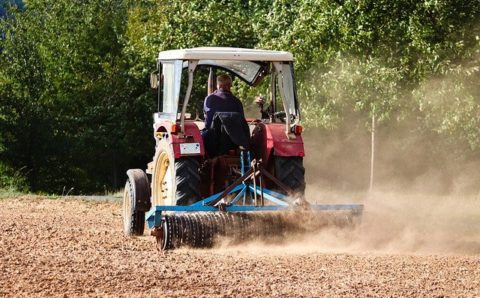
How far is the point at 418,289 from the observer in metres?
10.0

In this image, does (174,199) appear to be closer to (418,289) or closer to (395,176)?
(418,289)

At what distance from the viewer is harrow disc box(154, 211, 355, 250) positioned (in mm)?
12695

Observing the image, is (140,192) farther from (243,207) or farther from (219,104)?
(243,207)

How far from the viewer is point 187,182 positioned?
13.4 m

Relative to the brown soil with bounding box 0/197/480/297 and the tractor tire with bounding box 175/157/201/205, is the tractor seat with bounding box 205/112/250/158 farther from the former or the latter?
the brown soil with bounding box 0/197/480/297

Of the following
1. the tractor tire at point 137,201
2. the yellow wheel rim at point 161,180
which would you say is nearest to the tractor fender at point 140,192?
the tractor tire at point 137,201

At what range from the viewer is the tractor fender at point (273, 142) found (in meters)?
13.9

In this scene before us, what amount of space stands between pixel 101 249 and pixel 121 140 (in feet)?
117

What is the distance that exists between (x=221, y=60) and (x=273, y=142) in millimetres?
1358

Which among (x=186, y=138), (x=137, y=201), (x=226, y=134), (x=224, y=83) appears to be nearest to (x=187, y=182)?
(x=186, y=138)

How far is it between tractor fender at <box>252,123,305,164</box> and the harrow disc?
1.02 meters

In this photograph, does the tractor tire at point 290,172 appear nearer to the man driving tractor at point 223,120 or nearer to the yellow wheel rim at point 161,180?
the man driving tractor at point 223,120

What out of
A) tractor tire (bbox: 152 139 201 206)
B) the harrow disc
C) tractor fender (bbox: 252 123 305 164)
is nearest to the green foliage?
tractor fender (bbox: 252 123 305 164)

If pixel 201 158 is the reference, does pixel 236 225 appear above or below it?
below
